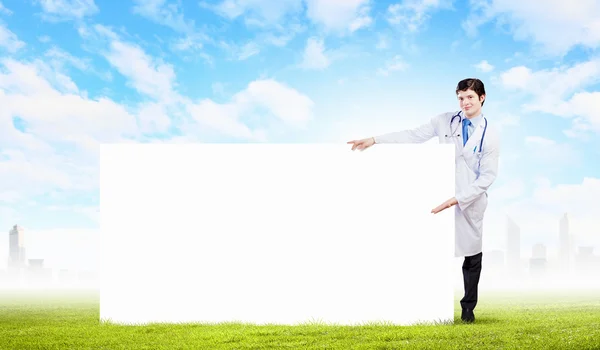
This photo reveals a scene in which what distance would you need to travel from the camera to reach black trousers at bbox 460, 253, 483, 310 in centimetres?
609

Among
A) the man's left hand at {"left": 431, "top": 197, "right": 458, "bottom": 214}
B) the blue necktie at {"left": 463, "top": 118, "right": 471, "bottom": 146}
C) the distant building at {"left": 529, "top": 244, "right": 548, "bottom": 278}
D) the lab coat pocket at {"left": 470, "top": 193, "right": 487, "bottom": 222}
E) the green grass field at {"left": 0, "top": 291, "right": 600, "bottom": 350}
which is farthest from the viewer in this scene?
the distant building at {"left": 529, "top": 244, "right": 548, "bottom": 278}

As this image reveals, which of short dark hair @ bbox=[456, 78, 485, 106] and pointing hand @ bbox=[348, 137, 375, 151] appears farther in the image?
short dark hair @ bbox=[456, 78, 485, 106]

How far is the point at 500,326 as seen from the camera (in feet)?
18.5

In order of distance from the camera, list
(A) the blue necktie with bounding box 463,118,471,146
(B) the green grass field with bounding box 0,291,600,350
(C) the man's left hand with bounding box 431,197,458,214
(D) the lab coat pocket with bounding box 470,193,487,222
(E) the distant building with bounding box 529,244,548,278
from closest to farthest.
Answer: (B) the green grass field with bounding box 0,291,600,350 < (C) the man's left hand with bounding box 431,197,458,214 < (D) the lab coat pocket with bounding box 470,193,487,222 < (A) the blue necktie with bounding box 463,118,471,146 < (E) the distant building with bounding box 529,244,548,278

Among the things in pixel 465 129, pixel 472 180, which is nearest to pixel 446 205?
pixel 472 180

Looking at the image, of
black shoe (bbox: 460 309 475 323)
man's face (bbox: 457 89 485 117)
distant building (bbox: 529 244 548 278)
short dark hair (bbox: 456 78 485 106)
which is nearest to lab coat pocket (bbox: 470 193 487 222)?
man's face (bbox: 457 89 485 117)

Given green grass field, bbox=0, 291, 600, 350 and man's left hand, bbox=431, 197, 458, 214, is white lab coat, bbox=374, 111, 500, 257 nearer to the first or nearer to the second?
man's left hand, bbox=431, 197, 458, 214

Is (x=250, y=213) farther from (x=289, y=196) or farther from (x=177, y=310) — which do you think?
(x=177, y=310)

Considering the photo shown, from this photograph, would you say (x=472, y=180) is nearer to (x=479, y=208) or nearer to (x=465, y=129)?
(x=479, y=208)

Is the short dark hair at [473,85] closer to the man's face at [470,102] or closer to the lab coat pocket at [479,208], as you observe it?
the man's face at [470,102]

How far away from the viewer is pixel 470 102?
19.9ft

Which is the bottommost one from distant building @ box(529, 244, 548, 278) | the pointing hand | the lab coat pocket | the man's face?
distant building @ box(529, 244, 548, 278)

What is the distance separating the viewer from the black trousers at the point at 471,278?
609cm

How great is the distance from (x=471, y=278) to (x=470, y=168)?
1175 mm
